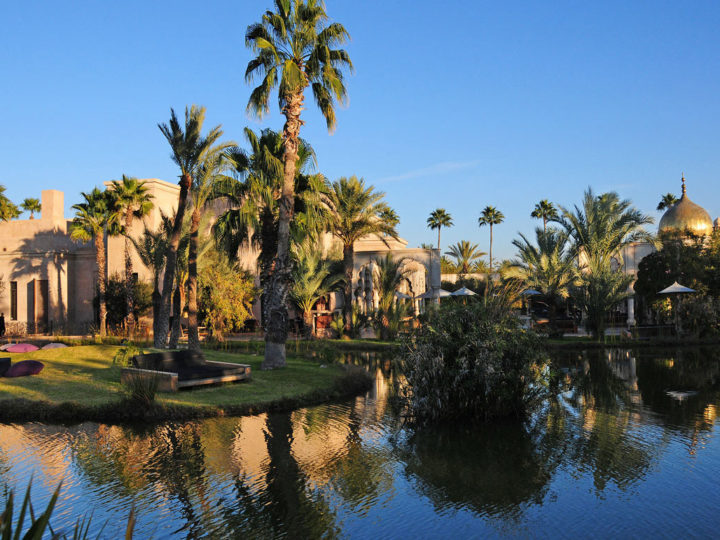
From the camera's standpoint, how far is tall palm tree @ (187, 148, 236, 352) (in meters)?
19.4

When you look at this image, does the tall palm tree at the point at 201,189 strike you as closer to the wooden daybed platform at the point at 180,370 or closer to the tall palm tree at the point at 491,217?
the wooden daybed platform at the point at 180,370

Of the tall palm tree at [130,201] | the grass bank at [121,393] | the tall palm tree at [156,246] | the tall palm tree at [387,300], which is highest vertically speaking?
the tall palm tree at [130,201]

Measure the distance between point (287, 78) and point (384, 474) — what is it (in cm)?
1159

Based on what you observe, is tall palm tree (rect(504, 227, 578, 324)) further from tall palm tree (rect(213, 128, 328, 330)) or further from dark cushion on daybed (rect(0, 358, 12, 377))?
dark cushion on daybed (rect(0, 358, 12, 377))

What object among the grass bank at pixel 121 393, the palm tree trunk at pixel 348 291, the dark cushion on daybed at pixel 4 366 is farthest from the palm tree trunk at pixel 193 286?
the palm tree trunk at pixel 348 291

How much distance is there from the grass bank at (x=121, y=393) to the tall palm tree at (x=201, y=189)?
302cm

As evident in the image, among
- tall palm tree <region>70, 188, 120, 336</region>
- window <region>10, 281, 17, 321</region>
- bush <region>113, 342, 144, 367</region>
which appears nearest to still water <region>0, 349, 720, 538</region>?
bush <region>113, 342, 144, 367</region>

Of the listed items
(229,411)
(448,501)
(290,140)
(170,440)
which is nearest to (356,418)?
(229,411)

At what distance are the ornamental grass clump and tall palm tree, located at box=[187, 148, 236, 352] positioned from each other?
426 inches

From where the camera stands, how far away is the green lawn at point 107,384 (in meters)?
12.2

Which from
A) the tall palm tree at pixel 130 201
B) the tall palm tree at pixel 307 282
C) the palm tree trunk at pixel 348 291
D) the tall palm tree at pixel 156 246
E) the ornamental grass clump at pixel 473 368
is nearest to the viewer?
the ornamental grass clump at pixel 473 368

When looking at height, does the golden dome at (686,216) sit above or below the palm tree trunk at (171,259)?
above

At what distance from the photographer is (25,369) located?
14.8m

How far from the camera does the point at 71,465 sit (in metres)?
8.09
